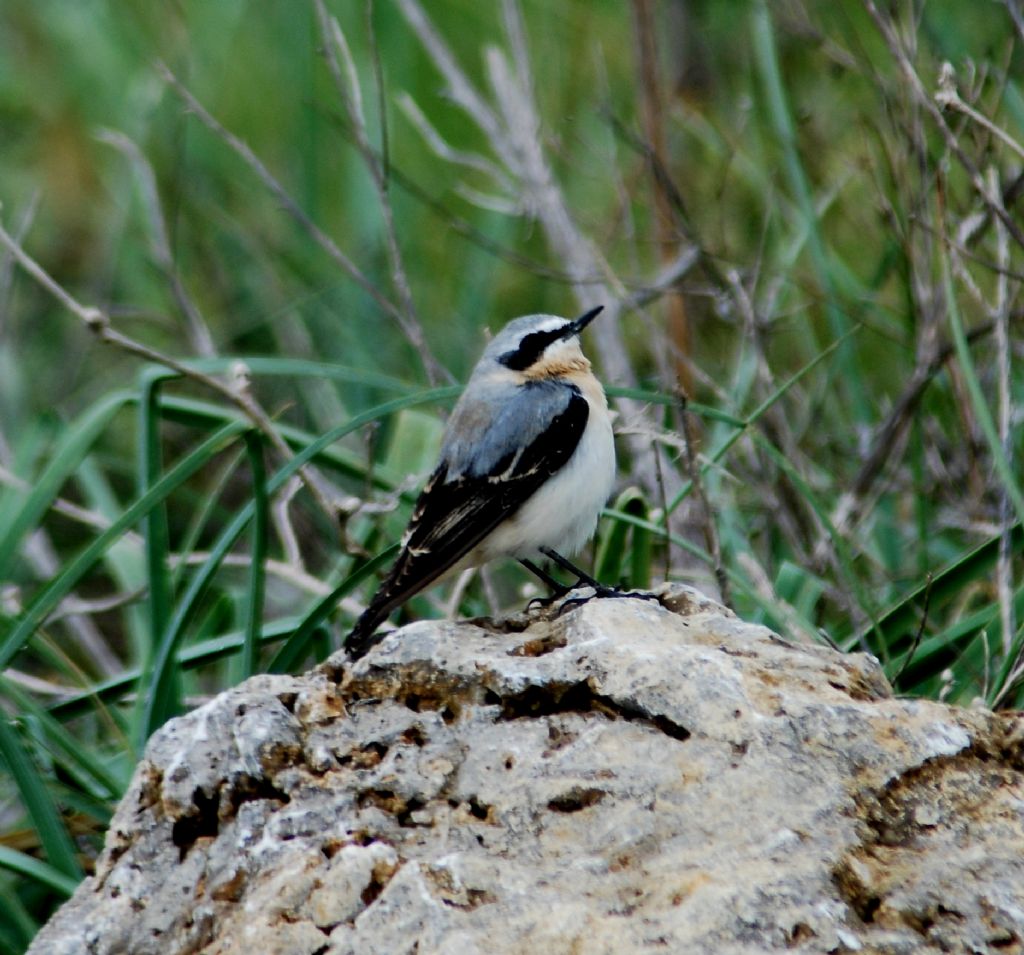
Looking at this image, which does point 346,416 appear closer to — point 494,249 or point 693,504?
point 494,249

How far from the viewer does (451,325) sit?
6.66m

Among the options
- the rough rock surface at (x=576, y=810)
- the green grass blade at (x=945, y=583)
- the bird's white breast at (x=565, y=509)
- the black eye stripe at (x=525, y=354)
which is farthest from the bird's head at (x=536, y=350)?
the rough rock surface at (x=576, y=810)

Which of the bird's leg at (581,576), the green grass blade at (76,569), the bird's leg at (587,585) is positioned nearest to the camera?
the bird's leg at (587,585)

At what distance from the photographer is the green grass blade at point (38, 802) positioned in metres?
3.13

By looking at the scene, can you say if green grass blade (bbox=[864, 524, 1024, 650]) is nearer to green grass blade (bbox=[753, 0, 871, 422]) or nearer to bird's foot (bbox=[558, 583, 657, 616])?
bird's foot (bbox=[558, 583, 657, 616])

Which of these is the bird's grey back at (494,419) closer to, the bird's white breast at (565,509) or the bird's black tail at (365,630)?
the bird's white breast at (565,509)

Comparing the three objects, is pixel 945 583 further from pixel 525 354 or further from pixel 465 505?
pixel 525 354

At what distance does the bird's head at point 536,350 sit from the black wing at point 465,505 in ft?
0.62

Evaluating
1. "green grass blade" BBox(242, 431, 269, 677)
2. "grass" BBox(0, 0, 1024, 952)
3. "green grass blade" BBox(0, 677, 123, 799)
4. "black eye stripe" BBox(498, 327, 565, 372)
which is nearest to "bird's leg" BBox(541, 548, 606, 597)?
"grass" BBox(0, 0, 1024, 952)

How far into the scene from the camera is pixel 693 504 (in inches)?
190

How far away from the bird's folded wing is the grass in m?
0.15

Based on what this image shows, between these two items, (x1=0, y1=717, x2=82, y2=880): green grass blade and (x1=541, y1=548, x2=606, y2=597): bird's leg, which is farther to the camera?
(x1=541, y1=548, x2=606, y2=597): bird's leg

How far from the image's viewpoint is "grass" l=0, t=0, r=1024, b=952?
3621mm

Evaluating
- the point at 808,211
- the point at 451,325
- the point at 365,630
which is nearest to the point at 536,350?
the point at 808,211
